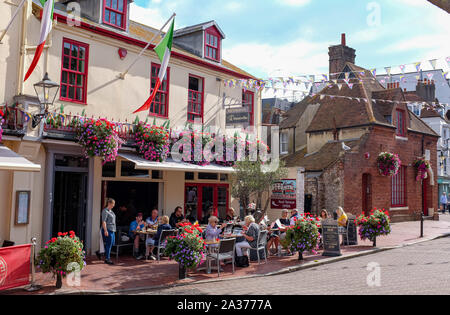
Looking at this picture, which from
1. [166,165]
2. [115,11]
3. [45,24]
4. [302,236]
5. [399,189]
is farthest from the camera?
[399,189]

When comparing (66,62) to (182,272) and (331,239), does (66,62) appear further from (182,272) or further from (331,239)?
(331,239)

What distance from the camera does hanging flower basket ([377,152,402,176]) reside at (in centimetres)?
2233

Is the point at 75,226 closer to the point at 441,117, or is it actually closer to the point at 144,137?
the point at 144,137

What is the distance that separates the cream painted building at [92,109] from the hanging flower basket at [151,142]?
30 cm

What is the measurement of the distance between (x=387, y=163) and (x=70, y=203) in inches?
675

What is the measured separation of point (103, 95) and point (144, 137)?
1766mm

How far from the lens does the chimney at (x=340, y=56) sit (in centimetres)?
2836

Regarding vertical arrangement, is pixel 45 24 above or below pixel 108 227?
above

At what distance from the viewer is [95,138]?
34.4 ft

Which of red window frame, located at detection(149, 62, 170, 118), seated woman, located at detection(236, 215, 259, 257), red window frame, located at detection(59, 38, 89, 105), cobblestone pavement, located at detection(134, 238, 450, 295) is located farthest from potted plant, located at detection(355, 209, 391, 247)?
red window frame, located at detection(59, 38, 89, 105)

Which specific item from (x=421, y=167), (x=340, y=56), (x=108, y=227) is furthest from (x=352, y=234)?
(x=340, y=56)

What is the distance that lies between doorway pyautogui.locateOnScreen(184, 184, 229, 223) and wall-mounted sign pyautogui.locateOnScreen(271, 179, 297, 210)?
2356mm

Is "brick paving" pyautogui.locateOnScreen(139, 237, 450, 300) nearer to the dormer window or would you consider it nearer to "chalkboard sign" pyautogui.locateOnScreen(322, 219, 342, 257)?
"chalkboard sign" pyautogui.locateOnScreen(322, 219, 342, 257)

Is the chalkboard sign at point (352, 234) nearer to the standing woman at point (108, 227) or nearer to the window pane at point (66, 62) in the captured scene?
the standing woman at point (108, 227)
